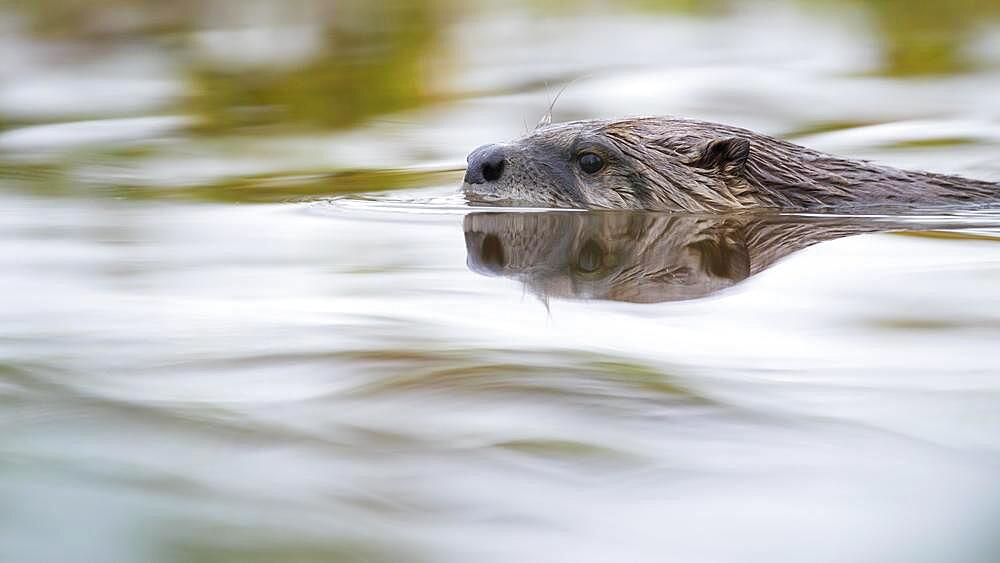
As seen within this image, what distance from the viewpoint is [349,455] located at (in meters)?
2.26

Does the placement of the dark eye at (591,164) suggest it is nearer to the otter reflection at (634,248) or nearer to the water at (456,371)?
the otter reflection at (634,248)

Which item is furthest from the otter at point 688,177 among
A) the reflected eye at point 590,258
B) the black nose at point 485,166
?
the reflected eye at point 590,258

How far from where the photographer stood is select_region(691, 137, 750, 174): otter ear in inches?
228

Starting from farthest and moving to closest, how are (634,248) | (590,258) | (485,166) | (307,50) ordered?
1. (307,50)
2. (485,166)
3. (634,248)
4. (590,258)

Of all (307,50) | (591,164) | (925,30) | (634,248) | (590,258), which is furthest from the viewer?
(925,30)

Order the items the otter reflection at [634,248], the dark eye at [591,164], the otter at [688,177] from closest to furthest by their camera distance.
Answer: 1. the otter reflection at [634,248]
2. the otter at [688,177]
3. the dark eye at [591,164]

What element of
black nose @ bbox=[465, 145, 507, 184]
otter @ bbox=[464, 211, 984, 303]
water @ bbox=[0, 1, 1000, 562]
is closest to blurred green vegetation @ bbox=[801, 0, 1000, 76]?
water @ bbox=[0, 1, 1000, 562]

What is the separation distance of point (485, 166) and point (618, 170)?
0.57 metres

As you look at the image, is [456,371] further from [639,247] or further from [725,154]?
[725,154]

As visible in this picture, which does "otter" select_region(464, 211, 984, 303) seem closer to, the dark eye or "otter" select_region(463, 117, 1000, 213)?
"otter" select_region(463, 117, 1000, 213)

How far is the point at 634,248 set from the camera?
4.43 meters

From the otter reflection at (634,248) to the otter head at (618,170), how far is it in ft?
1.08

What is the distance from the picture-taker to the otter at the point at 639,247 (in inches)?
144

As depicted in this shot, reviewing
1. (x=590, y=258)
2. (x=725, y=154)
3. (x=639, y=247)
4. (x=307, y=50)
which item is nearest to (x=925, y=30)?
(x=307, y=50)
